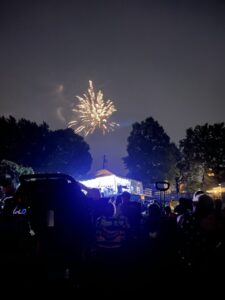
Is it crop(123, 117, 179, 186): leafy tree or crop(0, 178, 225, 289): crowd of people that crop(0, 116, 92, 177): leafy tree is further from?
crop(0, 178, 225, 289): crowd of people

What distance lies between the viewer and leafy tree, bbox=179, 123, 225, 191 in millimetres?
73812

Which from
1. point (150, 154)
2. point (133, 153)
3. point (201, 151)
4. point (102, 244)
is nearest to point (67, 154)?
point (133, 153)

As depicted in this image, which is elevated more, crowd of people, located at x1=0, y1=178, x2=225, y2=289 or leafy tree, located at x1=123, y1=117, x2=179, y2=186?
leafy tree, located at x1=123, y1=117, x2=179, y2=186

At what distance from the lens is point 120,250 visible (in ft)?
23.9

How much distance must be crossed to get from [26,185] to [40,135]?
6636cm

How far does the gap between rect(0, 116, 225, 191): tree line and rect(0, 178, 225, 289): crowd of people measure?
197ft

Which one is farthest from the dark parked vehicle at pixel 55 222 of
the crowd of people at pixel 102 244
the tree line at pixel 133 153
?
the tree line at pixel 133 153

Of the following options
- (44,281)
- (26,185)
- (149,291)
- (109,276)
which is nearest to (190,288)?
(149,291)

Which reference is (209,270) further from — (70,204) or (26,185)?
(26,185)

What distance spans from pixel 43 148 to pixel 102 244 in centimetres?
6580

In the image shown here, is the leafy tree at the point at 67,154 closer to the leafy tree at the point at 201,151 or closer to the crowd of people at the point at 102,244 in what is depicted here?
the leafy tree at the point at 201,151

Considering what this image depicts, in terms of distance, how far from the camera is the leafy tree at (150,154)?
6988 cm

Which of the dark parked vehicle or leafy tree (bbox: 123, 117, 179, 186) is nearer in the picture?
the dark parked vehicle

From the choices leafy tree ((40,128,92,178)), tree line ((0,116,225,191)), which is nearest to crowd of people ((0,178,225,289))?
tree line ((0,116,225,191))
